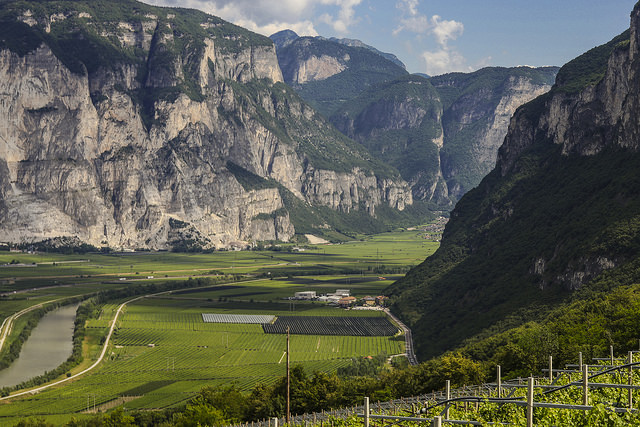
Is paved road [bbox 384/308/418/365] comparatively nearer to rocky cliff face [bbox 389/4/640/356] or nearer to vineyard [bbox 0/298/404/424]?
vineyard [bbox 0/298/404/424]

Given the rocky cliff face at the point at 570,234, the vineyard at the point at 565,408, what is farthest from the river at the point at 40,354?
the vineyard at the point at 565,408

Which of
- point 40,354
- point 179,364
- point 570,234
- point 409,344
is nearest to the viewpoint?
point 570,234

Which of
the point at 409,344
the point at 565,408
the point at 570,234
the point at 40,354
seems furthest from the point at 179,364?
the point at 565,408

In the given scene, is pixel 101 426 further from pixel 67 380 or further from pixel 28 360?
pixel 28 360

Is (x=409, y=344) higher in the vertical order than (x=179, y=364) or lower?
higher

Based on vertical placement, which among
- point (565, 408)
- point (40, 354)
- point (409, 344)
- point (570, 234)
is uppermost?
point (570, 234)

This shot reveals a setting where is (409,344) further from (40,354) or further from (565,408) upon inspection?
(565,408)

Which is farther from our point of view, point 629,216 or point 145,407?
point 629,216

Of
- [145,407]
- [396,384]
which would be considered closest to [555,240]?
[396,384]

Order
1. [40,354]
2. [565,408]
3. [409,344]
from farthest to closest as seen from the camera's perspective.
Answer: [409,344] < [40,354] < [565,408]
